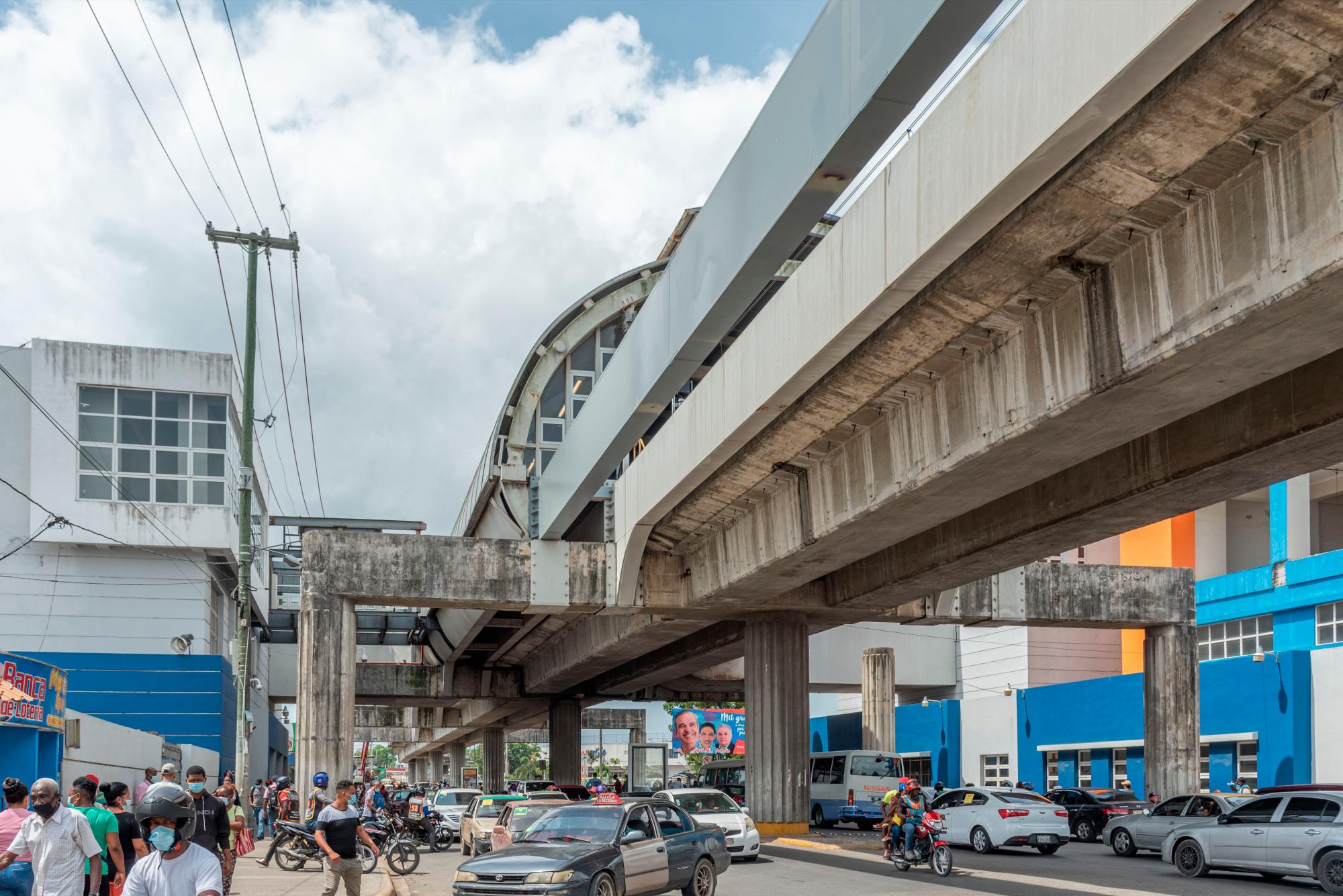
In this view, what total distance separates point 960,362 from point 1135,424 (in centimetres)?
244

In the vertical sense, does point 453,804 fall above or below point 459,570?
below

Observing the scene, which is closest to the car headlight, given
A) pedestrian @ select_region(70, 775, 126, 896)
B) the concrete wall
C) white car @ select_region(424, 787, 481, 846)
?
pedestrian @ select_region(70, 775, 126, 896)

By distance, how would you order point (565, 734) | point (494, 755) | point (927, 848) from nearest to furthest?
point (927, 848), point (565, 734), point (494, 755)

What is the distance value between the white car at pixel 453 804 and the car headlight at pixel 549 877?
68.6 feet

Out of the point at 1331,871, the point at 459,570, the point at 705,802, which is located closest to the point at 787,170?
the point at 1331,871

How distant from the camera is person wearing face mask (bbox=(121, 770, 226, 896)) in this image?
6008 mm

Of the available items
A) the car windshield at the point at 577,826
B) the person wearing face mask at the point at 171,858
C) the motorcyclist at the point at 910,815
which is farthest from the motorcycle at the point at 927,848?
the person wearing face mask at the point at 171,858

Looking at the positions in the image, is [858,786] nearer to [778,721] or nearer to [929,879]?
[778,721]

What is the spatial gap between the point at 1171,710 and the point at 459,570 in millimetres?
20189

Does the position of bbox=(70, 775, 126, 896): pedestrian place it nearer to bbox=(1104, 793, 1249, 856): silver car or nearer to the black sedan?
the black sedan

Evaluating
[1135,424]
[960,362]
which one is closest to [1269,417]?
[1135,424]

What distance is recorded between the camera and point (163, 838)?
6.00 m

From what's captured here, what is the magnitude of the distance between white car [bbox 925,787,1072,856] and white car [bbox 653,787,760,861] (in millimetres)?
5022

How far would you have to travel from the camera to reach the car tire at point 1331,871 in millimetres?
18984
